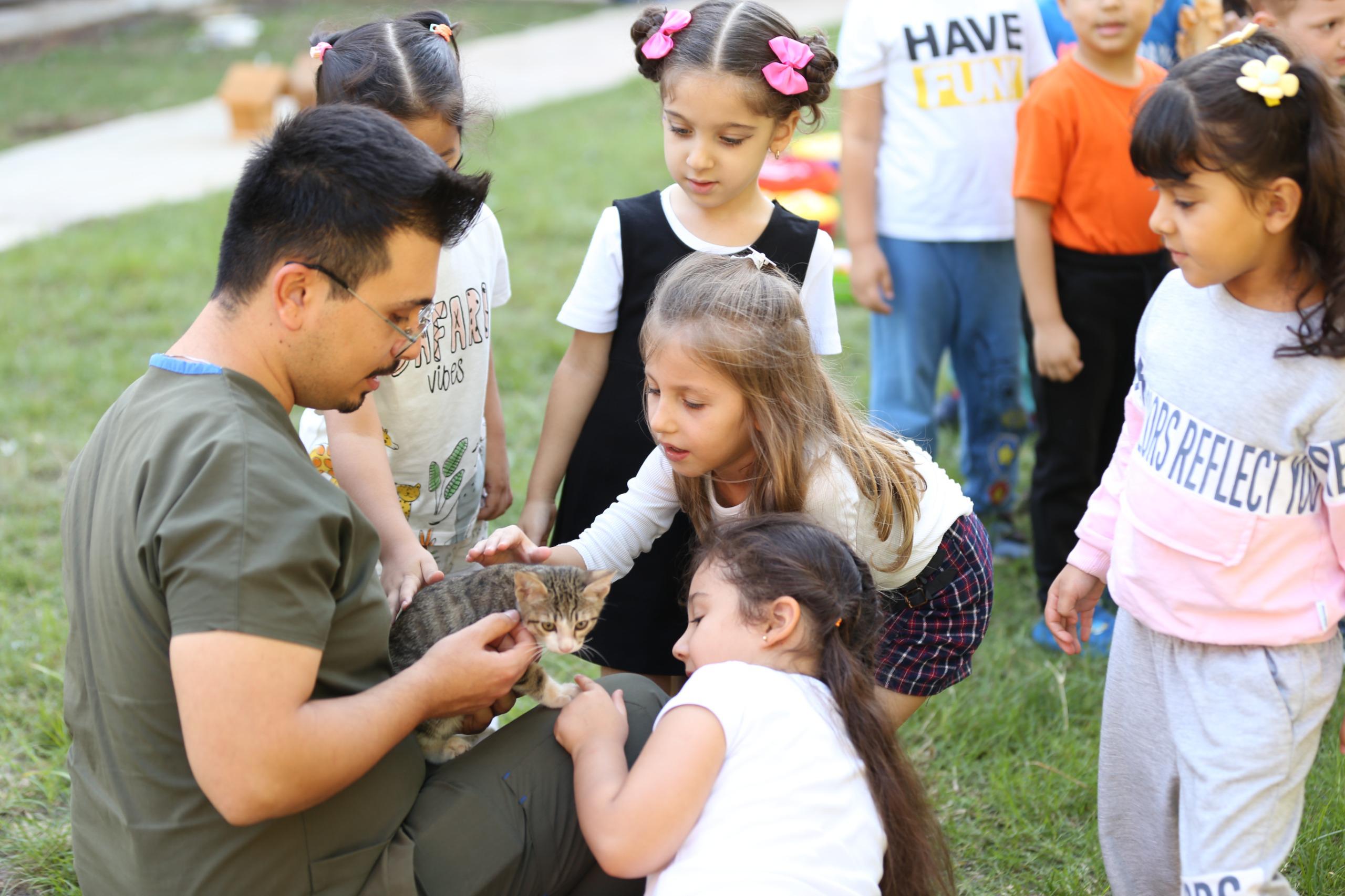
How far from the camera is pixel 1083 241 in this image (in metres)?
3.66

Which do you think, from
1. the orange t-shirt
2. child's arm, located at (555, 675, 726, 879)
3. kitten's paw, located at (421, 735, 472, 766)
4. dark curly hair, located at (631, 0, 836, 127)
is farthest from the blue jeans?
child's arm, located at (555, 675, 726, 879)

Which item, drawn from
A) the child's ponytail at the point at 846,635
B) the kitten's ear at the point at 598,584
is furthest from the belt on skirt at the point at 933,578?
the kitten's ear at the point at 598,584

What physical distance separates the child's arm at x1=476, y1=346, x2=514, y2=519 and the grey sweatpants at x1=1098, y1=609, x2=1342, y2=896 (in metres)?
1.70

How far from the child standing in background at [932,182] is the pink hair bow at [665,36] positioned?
1.23 m

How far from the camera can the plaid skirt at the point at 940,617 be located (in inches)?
106

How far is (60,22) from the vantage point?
1470cm

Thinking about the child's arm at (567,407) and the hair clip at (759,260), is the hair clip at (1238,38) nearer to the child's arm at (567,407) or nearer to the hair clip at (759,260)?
the hair clip at (759,260)

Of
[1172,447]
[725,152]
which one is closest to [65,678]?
[725,152]

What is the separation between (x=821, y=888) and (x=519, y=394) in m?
3.80

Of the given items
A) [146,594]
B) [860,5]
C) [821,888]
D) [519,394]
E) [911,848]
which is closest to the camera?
[146,594]

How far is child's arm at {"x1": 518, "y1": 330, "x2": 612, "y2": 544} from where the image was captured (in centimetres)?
303

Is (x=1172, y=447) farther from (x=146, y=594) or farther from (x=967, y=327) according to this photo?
(x=967, y=327)

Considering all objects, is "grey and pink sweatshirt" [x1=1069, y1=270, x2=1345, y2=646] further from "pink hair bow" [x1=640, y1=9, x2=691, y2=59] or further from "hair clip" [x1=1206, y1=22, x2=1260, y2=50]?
"pink hair bow" [x1=640, y1=9, x2=691, y2=59]

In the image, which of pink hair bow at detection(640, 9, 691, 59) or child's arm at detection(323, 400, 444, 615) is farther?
pink hair bow at detection(640, 9, 691, 59)
